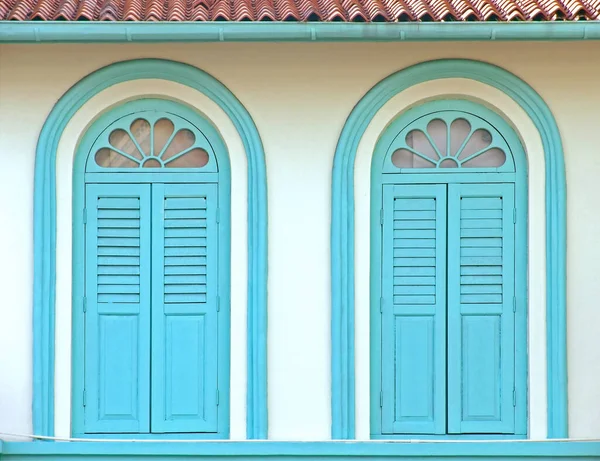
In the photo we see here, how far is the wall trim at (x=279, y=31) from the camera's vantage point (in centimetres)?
624

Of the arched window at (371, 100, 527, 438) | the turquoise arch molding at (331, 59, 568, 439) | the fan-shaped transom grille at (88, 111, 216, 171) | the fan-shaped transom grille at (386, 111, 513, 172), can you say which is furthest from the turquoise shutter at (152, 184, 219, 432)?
the fan-shaped transom grille at (386, 111, 513, 172)

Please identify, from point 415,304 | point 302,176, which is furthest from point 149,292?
point 415,304

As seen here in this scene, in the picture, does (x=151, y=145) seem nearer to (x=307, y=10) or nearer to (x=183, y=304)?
(x=183, y=304)

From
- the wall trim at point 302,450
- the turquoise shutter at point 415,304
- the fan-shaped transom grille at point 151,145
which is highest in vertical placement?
the fan-shaped transom grille at point 151,145

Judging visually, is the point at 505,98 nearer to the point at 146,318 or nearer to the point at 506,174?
the point at 506,174

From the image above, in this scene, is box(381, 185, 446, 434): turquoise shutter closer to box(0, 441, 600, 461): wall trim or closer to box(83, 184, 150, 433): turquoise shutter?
box(0, 441, 600, 461): wall trim

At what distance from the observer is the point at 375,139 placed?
703 cm

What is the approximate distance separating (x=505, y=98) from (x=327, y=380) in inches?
90.6

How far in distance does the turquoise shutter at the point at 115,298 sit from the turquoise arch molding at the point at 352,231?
1321 mm

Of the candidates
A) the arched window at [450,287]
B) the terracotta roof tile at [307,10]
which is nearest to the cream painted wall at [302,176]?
the arched window at [450,287]

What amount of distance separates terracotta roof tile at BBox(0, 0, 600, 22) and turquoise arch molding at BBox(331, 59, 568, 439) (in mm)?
562

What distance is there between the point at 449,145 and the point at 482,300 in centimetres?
110

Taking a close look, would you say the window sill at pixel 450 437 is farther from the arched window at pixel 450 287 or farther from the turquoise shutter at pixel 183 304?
the turquoise shutter at pixel 183 304

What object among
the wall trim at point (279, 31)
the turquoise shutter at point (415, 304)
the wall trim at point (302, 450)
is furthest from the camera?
the turquoise shutter at point (415, 304)
